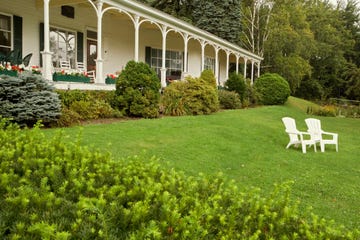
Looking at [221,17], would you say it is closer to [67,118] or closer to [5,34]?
[5,34]

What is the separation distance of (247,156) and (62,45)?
10.1m

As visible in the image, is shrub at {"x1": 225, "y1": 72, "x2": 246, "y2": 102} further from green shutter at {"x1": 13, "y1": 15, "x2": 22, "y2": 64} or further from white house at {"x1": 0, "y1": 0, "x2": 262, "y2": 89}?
green shutter at {"x1": 13, "y1": 15, "x2": 22, "y2": 64}

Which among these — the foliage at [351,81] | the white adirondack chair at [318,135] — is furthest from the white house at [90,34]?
the foliage at [351,81]

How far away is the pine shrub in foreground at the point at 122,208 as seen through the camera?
181 centimetres

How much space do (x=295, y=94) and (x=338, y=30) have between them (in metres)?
11.4

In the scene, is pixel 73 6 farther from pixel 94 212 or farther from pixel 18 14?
pixel 94 212

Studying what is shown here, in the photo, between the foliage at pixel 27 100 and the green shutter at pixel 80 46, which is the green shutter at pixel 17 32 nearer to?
the green shutter at pixel 80 46

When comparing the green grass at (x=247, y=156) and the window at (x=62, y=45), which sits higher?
the window at (x=62, y=45)

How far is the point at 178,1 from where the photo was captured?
1528 inches

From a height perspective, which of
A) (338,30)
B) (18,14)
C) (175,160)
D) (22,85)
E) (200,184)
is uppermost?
(338,30)

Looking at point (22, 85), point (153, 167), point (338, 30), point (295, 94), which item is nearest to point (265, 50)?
point (295, 94)

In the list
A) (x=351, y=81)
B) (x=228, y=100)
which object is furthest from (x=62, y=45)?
(x=351, y=81)

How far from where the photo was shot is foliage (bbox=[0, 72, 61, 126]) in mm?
8446

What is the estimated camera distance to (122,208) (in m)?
2.04
